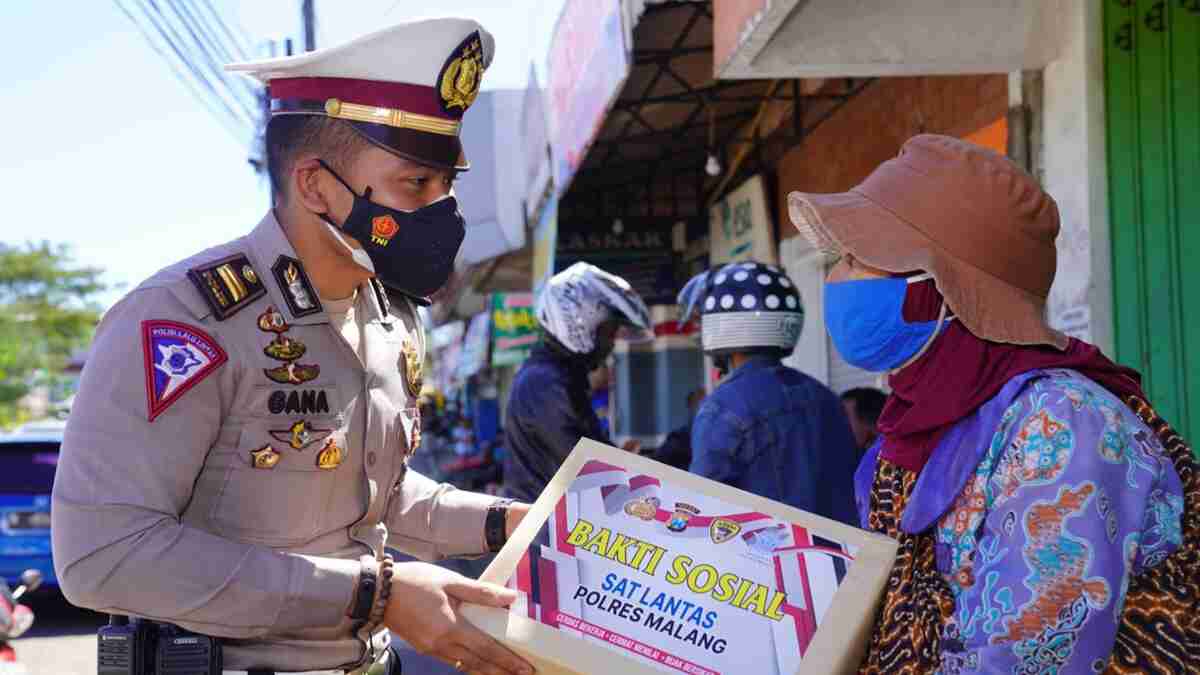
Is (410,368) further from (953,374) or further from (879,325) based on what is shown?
(953,374)

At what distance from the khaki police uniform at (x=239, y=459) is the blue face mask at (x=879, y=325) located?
943 mm

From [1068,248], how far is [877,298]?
118 inches

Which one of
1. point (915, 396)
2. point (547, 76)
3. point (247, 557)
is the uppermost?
point (547, 76)

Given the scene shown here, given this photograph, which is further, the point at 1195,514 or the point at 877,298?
the point at 877,298

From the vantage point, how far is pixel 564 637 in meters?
1.86

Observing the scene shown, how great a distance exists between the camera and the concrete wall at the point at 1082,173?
4.36m

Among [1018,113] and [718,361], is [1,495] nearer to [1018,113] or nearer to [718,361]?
[718,361]

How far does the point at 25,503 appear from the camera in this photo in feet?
27.2

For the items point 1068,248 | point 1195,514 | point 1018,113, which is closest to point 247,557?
point 1195,514

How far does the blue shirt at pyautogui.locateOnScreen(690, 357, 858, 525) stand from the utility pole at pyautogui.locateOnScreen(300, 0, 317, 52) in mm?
10728

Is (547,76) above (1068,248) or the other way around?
above

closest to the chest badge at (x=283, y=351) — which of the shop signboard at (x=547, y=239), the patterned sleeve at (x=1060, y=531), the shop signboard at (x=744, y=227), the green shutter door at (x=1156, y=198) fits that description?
the patterned sleeve at (x=1060, y=531)

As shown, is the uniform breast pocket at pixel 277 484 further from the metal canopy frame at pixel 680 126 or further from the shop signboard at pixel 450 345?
the shop signboard at pixel 450 345

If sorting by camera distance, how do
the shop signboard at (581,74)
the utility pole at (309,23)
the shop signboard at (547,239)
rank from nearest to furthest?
the shop signboard at (581,74) < the shop signboard at (547,239) < the utility pole at (309,23)
